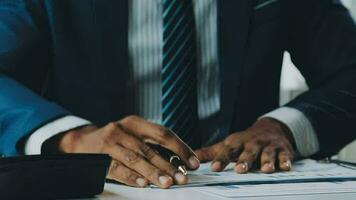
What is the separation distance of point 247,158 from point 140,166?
26 centimetres

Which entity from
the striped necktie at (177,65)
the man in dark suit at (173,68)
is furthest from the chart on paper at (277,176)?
the striped necktie at (177,65)

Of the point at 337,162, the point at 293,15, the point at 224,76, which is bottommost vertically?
the point at 337,162

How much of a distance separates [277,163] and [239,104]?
17.4 inches

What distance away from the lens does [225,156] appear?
40.6 inches

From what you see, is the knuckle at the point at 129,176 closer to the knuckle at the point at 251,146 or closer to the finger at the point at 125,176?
the finger at the point at 125,176

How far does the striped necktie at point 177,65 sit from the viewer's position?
4.22 feet

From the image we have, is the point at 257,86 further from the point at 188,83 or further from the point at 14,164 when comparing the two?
the point at 14,164

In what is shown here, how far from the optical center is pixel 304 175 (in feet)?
3.02

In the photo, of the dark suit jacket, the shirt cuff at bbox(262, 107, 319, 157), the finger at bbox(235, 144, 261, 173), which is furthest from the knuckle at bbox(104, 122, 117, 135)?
the shirt cuff at bbox(262, 107, 319, 157)

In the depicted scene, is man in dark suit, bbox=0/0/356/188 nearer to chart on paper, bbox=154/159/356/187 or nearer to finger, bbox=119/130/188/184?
chart on paper, bbox=154/159/356/187

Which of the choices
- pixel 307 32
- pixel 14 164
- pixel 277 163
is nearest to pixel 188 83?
pixel 277 163

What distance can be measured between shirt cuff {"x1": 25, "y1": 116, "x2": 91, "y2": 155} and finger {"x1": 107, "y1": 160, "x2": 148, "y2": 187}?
7.3 inches

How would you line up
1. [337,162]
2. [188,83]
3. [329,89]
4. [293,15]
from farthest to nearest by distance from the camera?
[293,15] < [329,89] < [188,83] < [337,162]

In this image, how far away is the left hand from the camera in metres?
1.01
